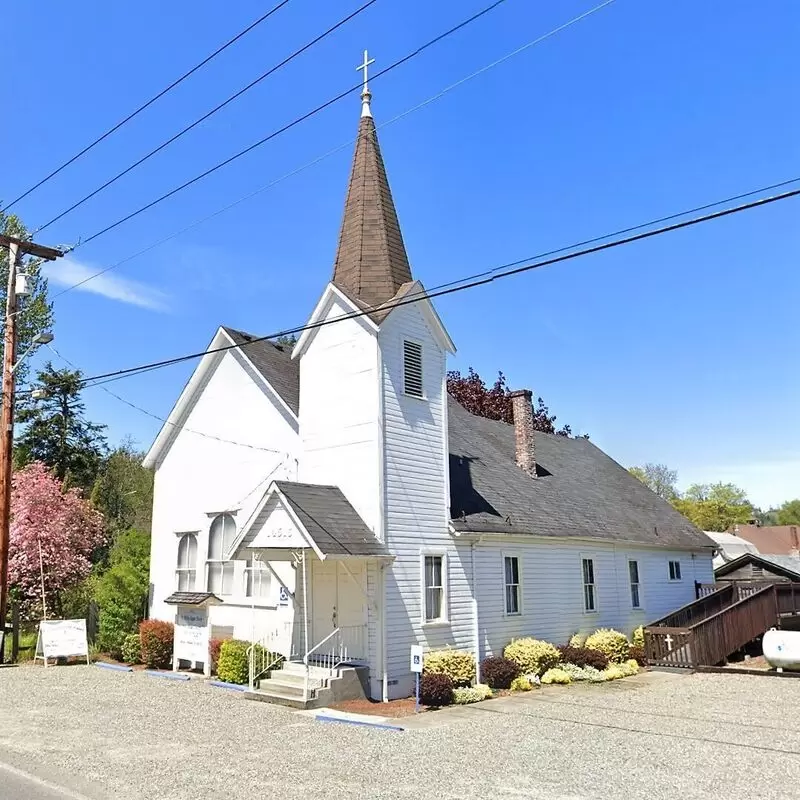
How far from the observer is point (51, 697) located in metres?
14.5

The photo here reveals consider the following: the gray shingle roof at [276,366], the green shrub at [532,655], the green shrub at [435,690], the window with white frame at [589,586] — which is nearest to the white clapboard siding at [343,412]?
the gray shingle roof at [276,366]

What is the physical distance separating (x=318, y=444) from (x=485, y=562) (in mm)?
Answer: 4681

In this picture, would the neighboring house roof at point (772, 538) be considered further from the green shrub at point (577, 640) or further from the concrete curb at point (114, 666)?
the concrete curb at point (114, 666)

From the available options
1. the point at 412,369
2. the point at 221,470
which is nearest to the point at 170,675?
the point at 221,470

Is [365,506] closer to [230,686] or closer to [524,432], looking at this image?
[230,686]

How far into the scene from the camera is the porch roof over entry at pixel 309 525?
13891mm

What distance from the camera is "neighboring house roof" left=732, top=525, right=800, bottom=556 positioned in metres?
67.1

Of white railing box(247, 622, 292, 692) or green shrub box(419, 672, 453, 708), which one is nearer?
green shrub box(419, 672, 453, 708)

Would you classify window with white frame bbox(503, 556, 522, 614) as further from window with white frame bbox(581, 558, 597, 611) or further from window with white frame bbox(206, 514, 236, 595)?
window with white frame bbox(206, 514, 236, 595)

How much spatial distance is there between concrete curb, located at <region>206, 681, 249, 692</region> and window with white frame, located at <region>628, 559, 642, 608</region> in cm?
1227

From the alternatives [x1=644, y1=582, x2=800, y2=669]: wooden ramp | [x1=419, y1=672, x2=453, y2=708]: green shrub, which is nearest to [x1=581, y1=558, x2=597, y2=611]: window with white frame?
[x1=644, y1=582, x2=800, y2=669]: wooden ramp

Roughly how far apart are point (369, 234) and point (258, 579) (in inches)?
331

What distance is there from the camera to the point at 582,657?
59.6 feet

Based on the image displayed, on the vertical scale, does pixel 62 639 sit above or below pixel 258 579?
below
